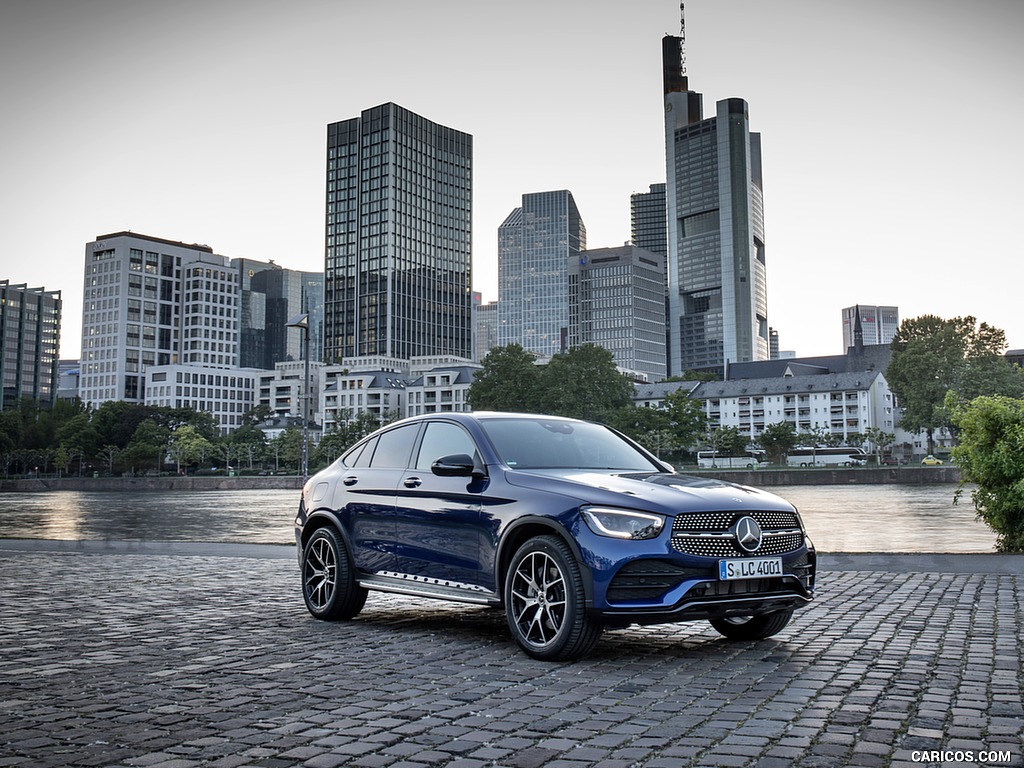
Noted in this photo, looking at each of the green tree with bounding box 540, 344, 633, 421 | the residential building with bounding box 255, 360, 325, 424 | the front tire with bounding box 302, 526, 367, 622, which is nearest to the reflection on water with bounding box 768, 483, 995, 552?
the front tire with bounding box 302, 526, 367, 622

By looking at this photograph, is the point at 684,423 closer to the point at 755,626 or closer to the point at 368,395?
the point at 368,395

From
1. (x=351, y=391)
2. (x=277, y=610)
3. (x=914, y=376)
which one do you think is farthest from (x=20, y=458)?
(x=277, y=610)

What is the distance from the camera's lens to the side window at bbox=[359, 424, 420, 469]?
793cm

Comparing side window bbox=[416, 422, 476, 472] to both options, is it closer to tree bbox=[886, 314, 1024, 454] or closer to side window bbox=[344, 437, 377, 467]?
side window bbox=[344, 437, 377, 467]

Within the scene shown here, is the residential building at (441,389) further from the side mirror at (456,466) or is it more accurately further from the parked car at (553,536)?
the side mirror at (456,466)

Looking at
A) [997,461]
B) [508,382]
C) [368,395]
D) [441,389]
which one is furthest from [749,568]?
[368,395]

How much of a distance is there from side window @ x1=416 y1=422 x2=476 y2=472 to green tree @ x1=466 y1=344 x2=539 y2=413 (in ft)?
349

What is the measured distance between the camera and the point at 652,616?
5.84 m

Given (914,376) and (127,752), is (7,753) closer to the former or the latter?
(127,752)

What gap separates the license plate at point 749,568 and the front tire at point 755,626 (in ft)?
2.56

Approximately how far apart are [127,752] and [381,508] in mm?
3790

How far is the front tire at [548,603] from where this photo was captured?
19.6 feet

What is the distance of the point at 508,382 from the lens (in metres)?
117

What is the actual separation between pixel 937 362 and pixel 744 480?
96.9ft
